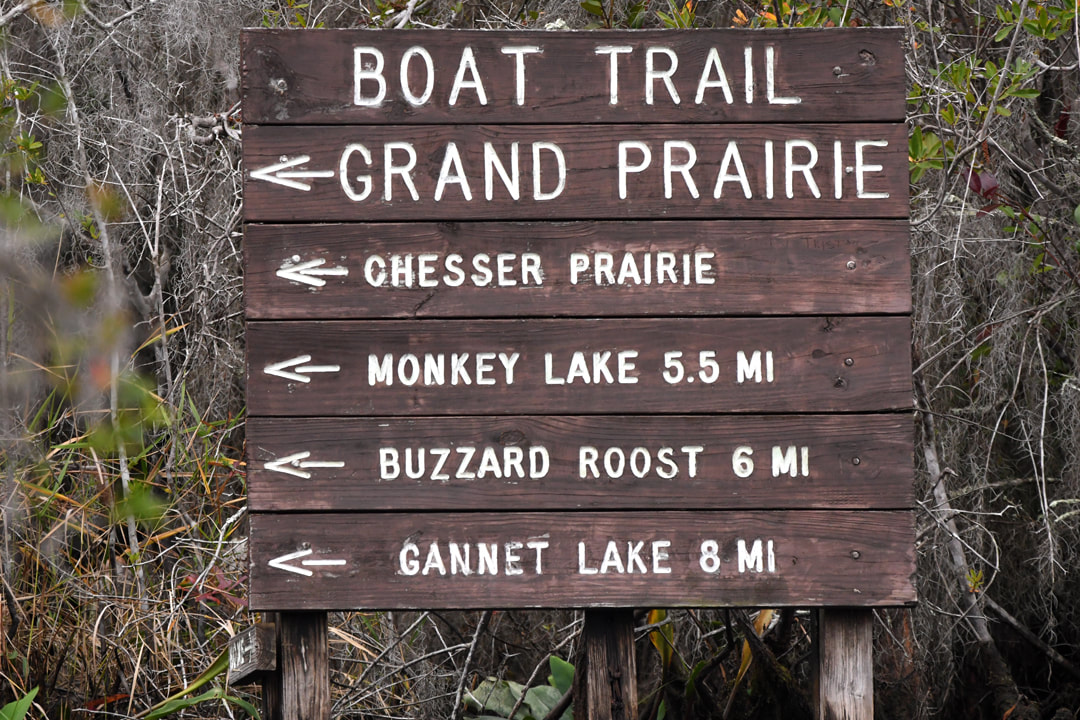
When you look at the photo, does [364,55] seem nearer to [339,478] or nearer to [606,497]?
[339,478]

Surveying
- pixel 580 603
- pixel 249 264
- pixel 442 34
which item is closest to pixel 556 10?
pixel 442 34

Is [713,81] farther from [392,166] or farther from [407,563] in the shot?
[407,563]

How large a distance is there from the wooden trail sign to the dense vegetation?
1183 mm

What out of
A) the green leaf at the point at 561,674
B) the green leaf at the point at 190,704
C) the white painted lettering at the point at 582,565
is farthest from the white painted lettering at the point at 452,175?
the green leaf at the point at 561,674

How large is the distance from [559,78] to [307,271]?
2.54ft

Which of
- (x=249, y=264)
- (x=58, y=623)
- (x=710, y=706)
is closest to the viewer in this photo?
(x=249, y=264)

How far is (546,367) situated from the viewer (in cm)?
275

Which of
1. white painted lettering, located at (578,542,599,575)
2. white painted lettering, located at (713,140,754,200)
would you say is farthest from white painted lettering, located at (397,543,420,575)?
white painted lettering, located at (713,140,754,200)

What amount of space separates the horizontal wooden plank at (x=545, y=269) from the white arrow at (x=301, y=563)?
0.57m

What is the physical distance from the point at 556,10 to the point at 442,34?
8.23ft

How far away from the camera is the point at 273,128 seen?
274 centimetres

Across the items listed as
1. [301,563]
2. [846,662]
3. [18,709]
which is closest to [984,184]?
[846,662]

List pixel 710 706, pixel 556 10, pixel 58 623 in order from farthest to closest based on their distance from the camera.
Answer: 1. pixel 556 10
2. pixel 58 623
3. pixel 710 706

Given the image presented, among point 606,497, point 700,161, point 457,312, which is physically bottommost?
point 606,497
